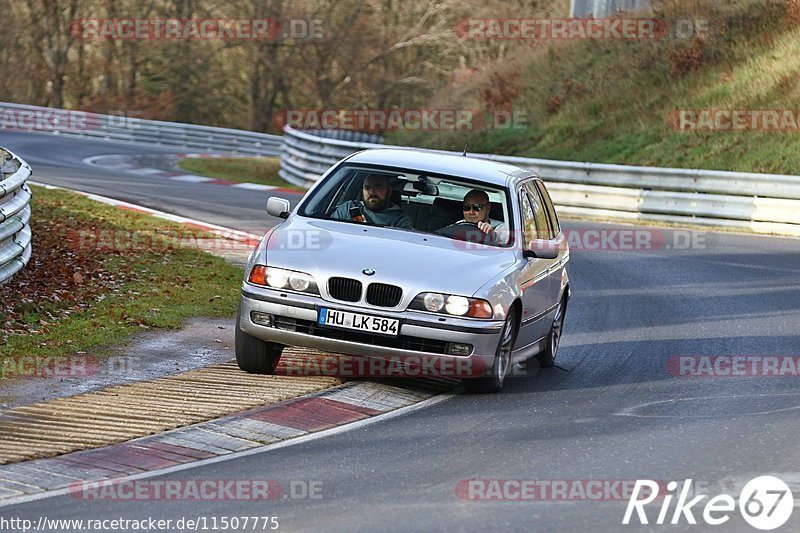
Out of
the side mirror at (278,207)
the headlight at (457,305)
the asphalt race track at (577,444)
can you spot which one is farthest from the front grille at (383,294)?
the side mirror at (278,207)

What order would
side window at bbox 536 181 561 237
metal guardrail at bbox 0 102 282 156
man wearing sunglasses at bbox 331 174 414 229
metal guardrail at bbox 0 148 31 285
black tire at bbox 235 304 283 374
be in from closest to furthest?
black tire at bbox 235 304 283 374
man wearing sunglasses at bbox 331 174 414 229
side window at bbox 536 181 561 237
metal guardrail at bbox 0 148 31 285
metal guardrail at bbox 0 102 282 156

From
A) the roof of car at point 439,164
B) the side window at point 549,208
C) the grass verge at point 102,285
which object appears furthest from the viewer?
the side window at point 549,208

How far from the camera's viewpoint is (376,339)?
8.85 m

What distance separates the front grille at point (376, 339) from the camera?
8844 millimetres

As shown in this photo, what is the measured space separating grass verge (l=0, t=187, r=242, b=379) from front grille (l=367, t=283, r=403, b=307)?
2413 millimetres

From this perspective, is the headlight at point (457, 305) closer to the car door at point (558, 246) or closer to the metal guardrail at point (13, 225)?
the car door at point (558, 246)

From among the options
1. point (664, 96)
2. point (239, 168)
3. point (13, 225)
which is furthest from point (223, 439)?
point (239, 168)

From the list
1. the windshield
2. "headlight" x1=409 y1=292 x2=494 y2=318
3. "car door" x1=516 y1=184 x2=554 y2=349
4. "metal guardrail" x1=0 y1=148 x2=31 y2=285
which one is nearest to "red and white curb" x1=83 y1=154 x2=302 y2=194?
"metal guardrail" x1=0 y1=148 x2=31 y2=285

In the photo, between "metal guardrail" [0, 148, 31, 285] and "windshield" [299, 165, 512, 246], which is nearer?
"windshield" [299, 165, 512, 246]

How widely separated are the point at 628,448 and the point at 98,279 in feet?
23.8

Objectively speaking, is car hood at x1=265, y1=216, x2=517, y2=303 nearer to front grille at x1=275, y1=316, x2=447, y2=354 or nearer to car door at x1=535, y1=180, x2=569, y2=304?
front grille at x1=275, y1=316, x2=447, y2=354

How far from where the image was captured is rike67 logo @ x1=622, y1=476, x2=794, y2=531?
6258mm

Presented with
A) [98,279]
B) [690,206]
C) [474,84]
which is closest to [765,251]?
[690,206]

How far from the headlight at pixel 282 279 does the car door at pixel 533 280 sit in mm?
1623
